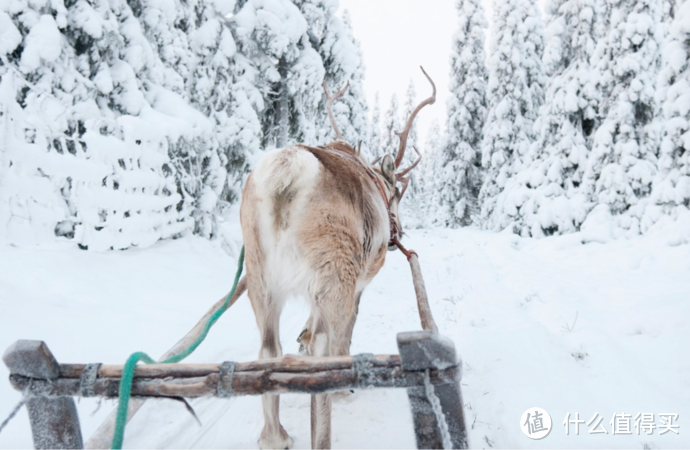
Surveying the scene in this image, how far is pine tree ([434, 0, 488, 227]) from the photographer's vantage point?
83.7 feet

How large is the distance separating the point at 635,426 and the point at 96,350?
4273 millimetres

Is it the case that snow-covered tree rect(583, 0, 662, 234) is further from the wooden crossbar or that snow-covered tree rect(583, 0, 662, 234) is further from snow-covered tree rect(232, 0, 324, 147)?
the wooden crossbar

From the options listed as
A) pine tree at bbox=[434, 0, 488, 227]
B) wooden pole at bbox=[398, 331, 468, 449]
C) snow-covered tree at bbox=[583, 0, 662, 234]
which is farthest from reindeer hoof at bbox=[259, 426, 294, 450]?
pine tree at bbox=[434, 0, 488, 227]

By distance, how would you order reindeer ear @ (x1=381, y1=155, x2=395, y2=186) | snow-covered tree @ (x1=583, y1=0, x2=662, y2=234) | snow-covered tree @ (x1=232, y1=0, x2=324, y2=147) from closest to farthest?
reindeer ear @ (x1=381, y1=155, x2=395, y2=186) < snow-covered tree @ (x1=232, y1=0, x2=324, y2=147) < snow-covered tree @ (x1=583, y1=0, x2=662, y2=234)

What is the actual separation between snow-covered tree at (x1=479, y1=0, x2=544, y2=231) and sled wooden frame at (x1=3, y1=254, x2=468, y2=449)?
22042 millimetres

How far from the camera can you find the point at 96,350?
3.39 meters

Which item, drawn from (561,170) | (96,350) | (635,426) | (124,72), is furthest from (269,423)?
(561,170)

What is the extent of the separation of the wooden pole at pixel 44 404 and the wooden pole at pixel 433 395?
1.17 meters

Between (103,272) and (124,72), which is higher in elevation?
(124,72)

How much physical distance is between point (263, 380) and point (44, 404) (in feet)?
2.55

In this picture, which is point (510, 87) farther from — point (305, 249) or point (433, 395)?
point (433, 395)

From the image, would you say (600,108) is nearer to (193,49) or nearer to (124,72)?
(193,49)

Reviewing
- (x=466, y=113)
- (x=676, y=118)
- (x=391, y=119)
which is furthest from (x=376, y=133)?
(x=676, y=118)

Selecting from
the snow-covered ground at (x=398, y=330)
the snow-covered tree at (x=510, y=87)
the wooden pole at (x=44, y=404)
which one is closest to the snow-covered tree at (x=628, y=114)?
the snow-covered ground at (x=398, y=330)
